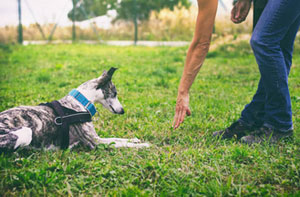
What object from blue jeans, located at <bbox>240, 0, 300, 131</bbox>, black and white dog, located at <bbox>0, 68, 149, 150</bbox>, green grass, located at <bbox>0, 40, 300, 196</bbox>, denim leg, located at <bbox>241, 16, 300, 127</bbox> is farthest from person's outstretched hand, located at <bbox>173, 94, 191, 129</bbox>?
denim leg, located at <bbox>241, 16, 300, 127</bbox>

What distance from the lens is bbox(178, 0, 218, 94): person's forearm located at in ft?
7.10

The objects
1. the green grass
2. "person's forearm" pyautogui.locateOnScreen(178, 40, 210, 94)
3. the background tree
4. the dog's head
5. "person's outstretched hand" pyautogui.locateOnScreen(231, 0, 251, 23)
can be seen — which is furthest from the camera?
the background tree

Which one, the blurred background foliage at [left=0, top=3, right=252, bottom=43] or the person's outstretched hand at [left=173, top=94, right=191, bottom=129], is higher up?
the blurred background foliage at [left=0, top=3, right=252, bottom=43]

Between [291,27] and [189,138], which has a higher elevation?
[291,27]

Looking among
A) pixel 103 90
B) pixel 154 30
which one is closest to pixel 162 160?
→ pixel 103 90

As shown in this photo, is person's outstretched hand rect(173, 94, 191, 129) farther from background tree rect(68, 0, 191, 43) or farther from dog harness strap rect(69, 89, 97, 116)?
background tree rect(68, 0, 191, 43)

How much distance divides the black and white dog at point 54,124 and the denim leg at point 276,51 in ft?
4.17

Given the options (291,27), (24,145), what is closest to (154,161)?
(24,145)

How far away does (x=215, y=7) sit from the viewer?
2166mm

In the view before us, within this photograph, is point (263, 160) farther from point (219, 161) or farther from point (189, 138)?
point (189, 138)

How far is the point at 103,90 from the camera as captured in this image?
9.48 feet

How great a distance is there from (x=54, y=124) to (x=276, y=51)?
2.11m

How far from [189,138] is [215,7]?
4.43 feet

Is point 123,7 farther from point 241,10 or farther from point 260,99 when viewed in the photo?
point 260,99
